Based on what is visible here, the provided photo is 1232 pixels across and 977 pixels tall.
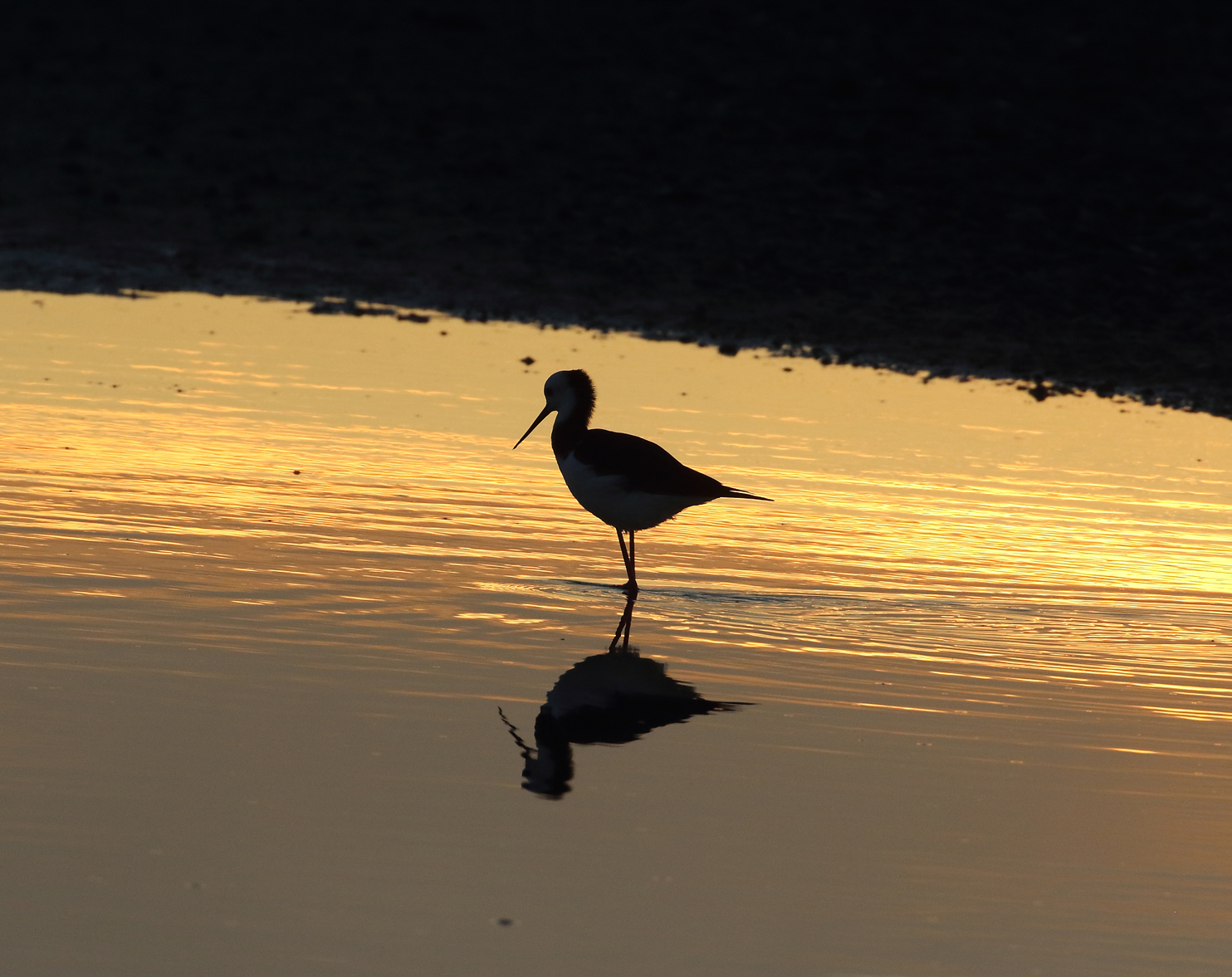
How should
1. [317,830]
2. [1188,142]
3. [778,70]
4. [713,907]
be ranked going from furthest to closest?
1. [778,70]
2. [1188,142]
3. [317,830]
4. [713,907]

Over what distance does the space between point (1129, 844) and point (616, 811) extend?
4.69ft

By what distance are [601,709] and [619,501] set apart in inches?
112

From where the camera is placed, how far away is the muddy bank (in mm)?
20859

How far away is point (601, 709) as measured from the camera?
7.32 m

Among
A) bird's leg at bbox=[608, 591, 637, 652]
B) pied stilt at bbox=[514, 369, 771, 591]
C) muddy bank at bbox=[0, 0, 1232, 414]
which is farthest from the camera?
muddy bank at bbox=[0, 0, 1232, 414]

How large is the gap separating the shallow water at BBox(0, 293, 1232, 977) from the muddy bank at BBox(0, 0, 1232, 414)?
247 inches

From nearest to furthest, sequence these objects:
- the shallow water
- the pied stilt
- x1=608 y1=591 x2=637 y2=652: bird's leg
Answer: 1. the shallow water
2. x1=608 y1=591 x2=637 y2=652: bird's leg
3. the pied stilt

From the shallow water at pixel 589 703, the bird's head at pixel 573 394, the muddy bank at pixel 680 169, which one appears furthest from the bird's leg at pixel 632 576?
the muddy bank at pixel 680 169

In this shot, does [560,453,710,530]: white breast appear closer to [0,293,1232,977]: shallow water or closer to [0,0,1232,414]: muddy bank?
Result: [0,293,1232,977]: shallow water

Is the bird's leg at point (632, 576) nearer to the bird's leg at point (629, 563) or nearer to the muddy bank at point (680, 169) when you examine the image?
the bird's leg at point (629, 563)

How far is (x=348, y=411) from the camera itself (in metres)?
14.5

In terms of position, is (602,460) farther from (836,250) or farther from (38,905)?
(836,250)

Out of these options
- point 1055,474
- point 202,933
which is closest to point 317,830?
point 202,933

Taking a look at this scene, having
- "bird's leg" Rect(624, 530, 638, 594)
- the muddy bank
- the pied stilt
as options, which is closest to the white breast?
the pied stilt
